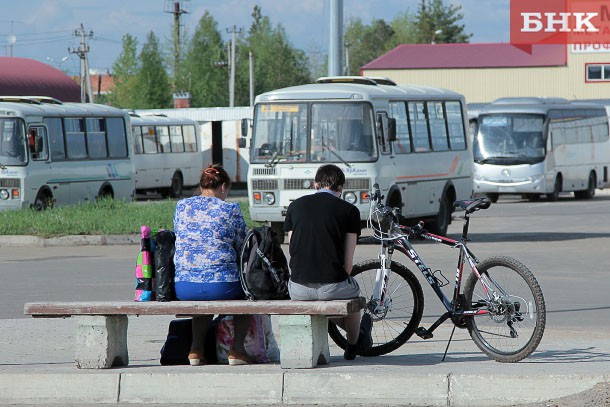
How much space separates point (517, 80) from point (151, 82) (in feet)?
83.4

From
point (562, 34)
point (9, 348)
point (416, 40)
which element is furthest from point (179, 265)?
point (416, 40)

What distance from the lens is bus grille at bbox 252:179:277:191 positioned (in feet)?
72.4

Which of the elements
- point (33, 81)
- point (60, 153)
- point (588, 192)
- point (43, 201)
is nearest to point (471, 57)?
point (33, 81)

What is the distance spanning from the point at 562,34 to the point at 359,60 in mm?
80789

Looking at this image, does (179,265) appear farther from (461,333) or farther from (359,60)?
(359,60)

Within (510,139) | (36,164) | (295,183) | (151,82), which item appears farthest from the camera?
(151,82)

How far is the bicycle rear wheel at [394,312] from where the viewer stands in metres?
9.55

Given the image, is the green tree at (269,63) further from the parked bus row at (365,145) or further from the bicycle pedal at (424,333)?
the bicycle pedal at (424,333)

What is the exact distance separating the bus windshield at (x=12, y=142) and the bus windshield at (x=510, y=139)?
15879 mm

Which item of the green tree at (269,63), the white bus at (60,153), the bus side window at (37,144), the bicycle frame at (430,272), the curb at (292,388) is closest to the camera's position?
the curb at (292,388)

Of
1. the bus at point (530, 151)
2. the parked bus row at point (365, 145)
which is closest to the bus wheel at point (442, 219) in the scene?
the parked bus row at point (365, 145)

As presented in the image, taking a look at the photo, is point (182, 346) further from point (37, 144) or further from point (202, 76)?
point (202, 76)

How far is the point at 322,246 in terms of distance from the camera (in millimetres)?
8875

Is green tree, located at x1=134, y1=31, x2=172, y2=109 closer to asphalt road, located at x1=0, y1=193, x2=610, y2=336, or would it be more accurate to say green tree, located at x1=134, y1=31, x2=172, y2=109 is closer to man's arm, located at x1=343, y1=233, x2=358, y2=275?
asphalt road, located at x1=0, y1=193, x2=610, y2=336
